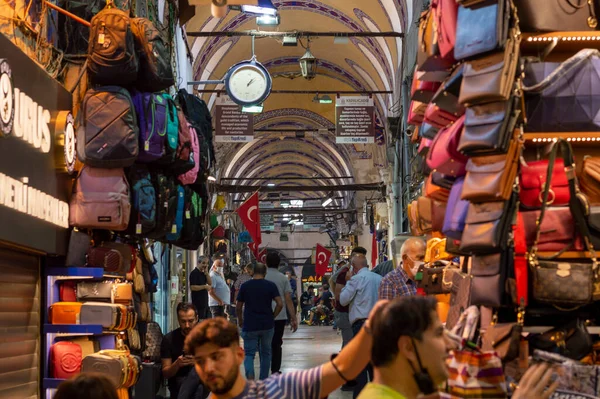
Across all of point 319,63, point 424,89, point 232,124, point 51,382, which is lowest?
point 51,382

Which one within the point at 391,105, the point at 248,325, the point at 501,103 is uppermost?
the point at 391,105

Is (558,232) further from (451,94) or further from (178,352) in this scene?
(178,352)

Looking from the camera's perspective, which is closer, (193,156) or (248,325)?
(193,156)

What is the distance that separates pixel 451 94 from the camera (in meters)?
4.72

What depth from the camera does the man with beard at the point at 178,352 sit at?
8328mm

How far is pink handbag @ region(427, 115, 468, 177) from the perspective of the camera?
178 inches

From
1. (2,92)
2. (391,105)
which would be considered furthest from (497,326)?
(391,105)

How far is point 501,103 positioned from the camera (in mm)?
4203

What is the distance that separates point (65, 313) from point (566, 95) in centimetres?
418

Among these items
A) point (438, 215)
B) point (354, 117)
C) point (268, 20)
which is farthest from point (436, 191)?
point (354, 117)

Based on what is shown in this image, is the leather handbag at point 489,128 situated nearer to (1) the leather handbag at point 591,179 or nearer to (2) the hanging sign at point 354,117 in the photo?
(1) the leather handbag at point 591,179

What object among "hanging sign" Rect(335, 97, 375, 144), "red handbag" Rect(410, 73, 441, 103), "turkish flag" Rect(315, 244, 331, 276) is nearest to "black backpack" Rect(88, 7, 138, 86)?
"red handbag" Rect(410, 73, 441, 103)

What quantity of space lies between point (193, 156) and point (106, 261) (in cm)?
184

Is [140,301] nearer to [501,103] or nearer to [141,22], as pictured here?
[141,22]
